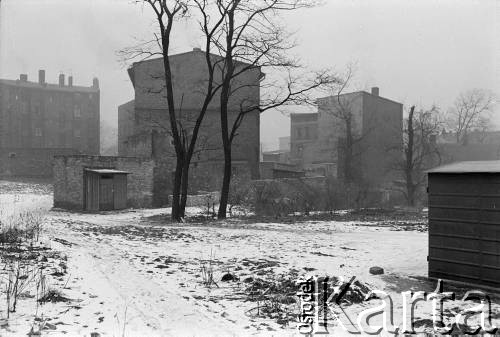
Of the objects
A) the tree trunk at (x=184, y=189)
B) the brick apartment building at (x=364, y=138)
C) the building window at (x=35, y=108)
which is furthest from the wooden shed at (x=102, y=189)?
the building window at (x=35, y=108)

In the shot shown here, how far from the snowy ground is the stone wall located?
47.1ft

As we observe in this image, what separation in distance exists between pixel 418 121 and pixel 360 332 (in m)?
38.6

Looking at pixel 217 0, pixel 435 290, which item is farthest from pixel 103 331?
pixel 217 0

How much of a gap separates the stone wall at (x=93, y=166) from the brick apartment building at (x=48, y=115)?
34335 millimetres

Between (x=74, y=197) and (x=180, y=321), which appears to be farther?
(x=74, y=197)

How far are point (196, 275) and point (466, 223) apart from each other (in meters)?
4.74

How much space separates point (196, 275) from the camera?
8.09m

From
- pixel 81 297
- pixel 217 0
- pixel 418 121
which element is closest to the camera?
pixel 81 297

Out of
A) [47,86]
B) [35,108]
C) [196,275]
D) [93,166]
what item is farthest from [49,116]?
[196,275]

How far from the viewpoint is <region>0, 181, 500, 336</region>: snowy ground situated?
5395 millimetres

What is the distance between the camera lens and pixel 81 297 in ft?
→ 20.7

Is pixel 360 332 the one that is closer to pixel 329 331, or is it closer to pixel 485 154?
pixel 329 331

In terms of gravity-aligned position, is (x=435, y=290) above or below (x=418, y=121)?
below

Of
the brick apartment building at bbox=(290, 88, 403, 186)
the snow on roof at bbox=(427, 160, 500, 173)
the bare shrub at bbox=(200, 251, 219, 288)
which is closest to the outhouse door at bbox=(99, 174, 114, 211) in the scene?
the bare shrub at bbox=(200, 251, 219, 288)
